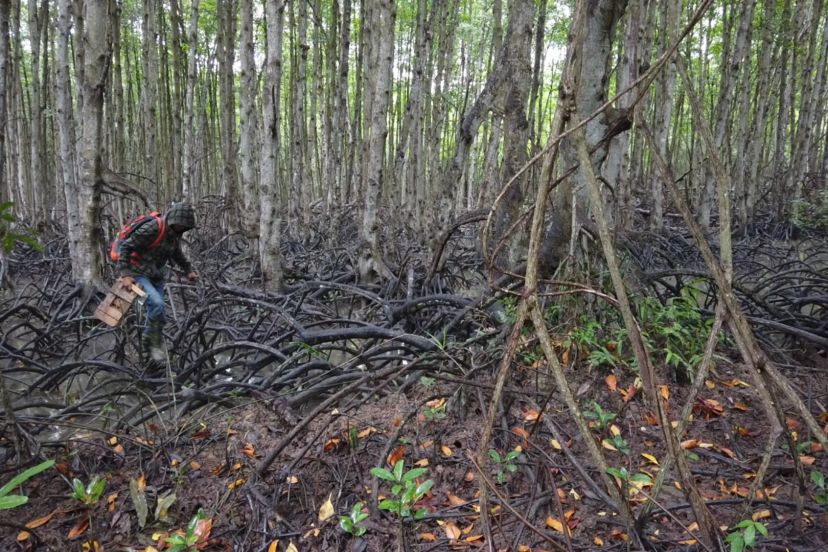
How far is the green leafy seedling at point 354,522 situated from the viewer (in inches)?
74.3

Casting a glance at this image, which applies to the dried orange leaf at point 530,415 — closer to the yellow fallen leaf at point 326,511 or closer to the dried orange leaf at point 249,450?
the yellow fallen leaf at point 326,511

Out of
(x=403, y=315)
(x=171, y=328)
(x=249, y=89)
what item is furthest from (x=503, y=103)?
(x=249, y=89)

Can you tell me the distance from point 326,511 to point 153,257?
3.26 meters

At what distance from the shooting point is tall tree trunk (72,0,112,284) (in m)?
4.39

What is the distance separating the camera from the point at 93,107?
14.8 ft

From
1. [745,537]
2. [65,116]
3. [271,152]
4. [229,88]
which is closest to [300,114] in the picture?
[229,88]

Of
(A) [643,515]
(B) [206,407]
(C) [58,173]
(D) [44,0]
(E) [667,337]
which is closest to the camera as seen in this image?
(A) [643,515]

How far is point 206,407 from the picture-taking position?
3152 mm

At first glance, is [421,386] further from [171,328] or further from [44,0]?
[44,0]

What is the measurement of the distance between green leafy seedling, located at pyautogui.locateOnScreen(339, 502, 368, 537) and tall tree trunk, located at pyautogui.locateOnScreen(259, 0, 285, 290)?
441cm

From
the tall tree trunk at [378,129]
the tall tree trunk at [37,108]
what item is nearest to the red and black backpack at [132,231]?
the tall tree trunk at [378,129]

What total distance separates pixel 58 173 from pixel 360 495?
12.6 meters

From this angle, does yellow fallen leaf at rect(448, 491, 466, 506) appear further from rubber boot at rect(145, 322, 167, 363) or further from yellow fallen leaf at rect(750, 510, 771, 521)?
rubber boot at rect(145, 322, 167, 363)

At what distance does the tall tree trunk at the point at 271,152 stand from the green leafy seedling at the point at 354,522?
441cm
